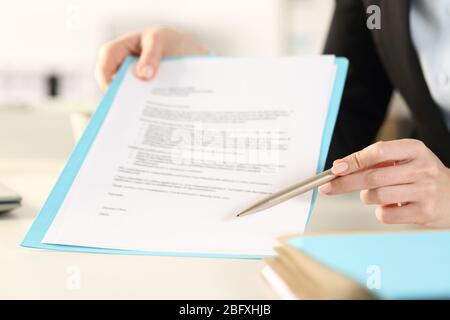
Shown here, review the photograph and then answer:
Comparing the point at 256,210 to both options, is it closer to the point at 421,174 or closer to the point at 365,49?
the point at 421,174

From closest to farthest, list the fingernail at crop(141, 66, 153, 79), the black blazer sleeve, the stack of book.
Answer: the stack of book, the fingernail at crop(141, 66, 153, 79), the black blazer sleeve

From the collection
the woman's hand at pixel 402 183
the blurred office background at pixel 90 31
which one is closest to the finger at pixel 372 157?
the woman's hand at pixel 402 183

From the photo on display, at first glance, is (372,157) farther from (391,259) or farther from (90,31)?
(90,31)

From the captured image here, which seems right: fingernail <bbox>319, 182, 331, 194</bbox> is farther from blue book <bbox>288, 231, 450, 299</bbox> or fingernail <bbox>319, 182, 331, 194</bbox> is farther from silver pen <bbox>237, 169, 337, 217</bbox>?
blue book <bbox>288, 231, 450, 299</bbox>

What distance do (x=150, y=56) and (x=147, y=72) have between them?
0.12 feet

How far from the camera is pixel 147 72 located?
33.3 inches

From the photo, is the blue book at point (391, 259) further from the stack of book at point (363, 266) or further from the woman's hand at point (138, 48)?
the woman's hand at point (138, 48)

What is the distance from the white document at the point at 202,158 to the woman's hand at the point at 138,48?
0.06 metres

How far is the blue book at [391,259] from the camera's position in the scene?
0.43m

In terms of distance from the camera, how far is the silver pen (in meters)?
0.61

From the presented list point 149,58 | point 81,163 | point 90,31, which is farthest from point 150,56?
point 90,31

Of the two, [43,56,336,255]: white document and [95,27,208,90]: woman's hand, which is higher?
[95,27,208,90]: woman's hand

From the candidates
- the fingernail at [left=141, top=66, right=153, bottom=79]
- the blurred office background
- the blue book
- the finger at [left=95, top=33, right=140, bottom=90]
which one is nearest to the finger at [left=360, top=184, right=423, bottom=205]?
the blue book

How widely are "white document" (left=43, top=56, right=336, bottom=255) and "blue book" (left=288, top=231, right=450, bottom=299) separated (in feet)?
0.29
